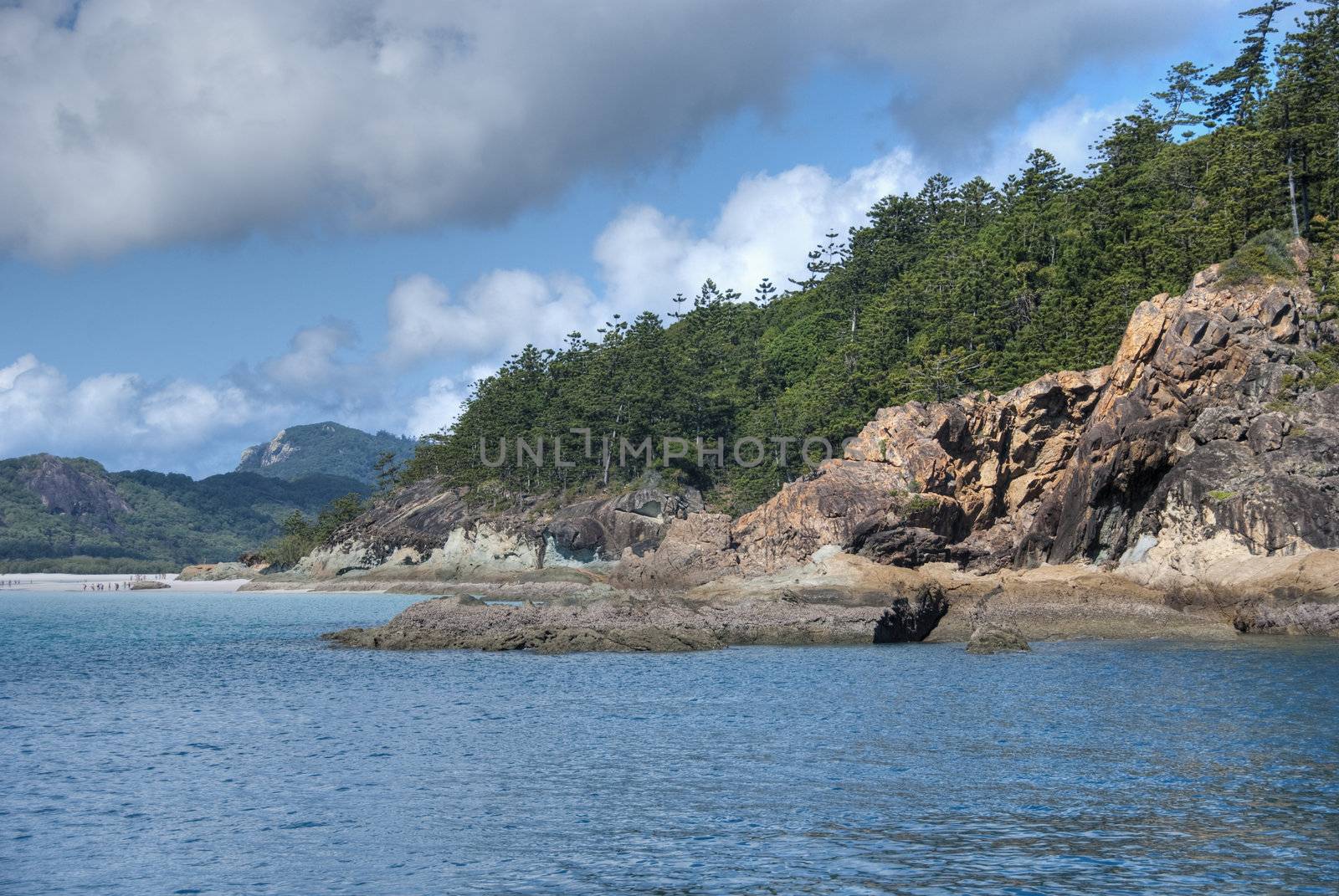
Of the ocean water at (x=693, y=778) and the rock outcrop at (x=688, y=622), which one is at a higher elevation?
the rock outcrop at (x=688, y=622)

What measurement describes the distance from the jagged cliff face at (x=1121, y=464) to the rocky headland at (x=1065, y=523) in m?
0.09

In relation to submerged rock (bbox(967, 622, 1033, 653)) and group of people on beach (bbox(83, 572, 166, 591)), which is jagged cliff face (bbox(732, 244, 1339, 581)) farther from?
group of people on beach (bbox(83, 572, 166, 591))

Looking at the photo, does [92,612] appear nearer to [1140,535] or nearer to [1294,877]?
[1140,535]

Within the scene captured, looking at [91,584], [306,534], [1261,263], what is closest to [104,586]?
[91,584]

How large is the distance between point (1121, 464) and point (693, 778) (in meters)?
37.1

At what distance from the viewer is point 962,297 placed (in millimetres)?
80250

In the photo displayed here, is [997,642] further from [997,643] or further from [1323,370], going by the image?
[1323,370]

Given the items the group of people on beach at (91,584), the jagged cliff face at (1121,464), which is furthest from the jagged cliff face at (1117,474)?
the group of people on beach at (91,584)

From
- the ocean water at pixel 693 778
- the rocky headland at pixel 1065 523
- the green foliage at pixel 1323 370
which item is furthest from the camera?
the green foliage at pixel 1323 370

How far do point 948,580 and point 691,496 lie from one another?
46.2 metres

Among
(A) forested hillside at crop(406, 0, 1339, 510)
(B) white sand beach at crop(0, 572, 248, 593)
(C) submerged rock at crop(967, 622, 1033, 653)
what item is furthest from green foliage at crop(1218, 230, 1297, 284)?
(B) white sand beach at crop(0, 572, 248, 593)

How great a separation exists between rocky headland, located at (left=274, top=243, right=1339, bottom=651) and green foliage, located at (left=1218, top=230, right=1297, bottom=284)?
572 millimetres

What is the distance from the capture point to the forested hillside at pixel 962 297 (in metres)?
60.6

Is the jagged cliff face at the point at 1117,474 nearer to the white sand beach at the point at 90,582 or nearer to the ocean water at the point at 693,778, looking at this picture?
the ocean water at the point at 693,778
